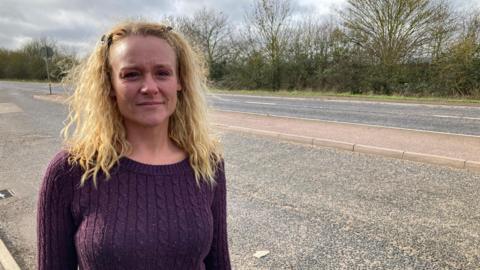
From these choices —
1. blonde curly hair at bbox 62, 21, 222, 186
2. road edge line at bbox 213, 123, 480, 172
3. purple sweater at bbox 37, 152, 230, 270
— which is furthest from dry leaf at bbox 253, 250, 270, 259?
road edge line at bbox 213, 123, 480, 172

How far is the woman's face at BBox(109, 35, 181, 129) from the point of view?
4.71 ft

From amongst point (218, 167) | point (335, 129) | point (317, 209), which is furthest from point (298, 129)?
point (218, 167)

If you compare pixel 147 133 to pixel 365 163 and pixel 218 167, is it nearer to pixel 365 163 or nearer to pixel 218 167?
pixel 218 167

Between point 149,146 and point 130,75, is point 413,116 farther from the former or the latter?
point 130,75

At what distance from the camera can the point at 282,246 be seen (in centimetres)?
360

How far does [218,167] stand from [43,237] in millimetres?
785

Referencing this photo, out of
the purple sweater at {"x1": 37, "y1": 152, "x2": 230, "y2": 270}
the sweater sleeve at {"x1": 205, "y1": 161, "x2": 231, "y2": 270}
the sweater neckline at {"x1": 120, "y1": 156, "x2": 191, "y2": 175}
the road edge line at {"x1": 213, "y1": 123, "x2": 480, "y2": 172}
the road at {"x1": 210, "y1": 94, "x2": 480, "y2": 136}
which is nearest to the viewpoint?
the purple sweater at {"x1": 37, "y1": 152, "x2": 230, "y2": 270}

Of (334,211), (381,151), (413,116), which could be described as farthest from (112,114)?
(413,116)

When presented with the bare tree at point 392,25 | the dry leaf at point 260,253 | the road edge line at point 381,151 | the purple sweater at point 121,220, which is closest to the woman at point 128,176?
the purple sweater at point 121,220

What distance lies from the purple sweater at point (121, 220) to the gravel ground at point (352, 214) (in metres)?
2.04

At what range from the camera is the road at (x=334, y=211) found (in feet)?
11.2

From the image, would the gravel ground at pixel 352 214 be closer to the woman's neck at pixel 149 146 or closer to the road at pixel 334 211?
the road at pixel 334 211

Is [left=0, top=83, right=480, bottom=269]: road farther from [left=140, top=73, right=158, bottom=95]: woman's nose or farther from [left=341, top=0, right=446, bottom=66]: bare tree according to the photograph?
[left=341, top=0, right=446, bottom=66]: bare tree

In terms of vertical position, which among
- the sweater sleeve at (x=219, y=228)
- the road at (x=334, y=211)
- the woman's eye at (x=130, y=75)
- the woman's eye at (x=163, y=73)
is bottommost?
the road at (x=334, y=211)
